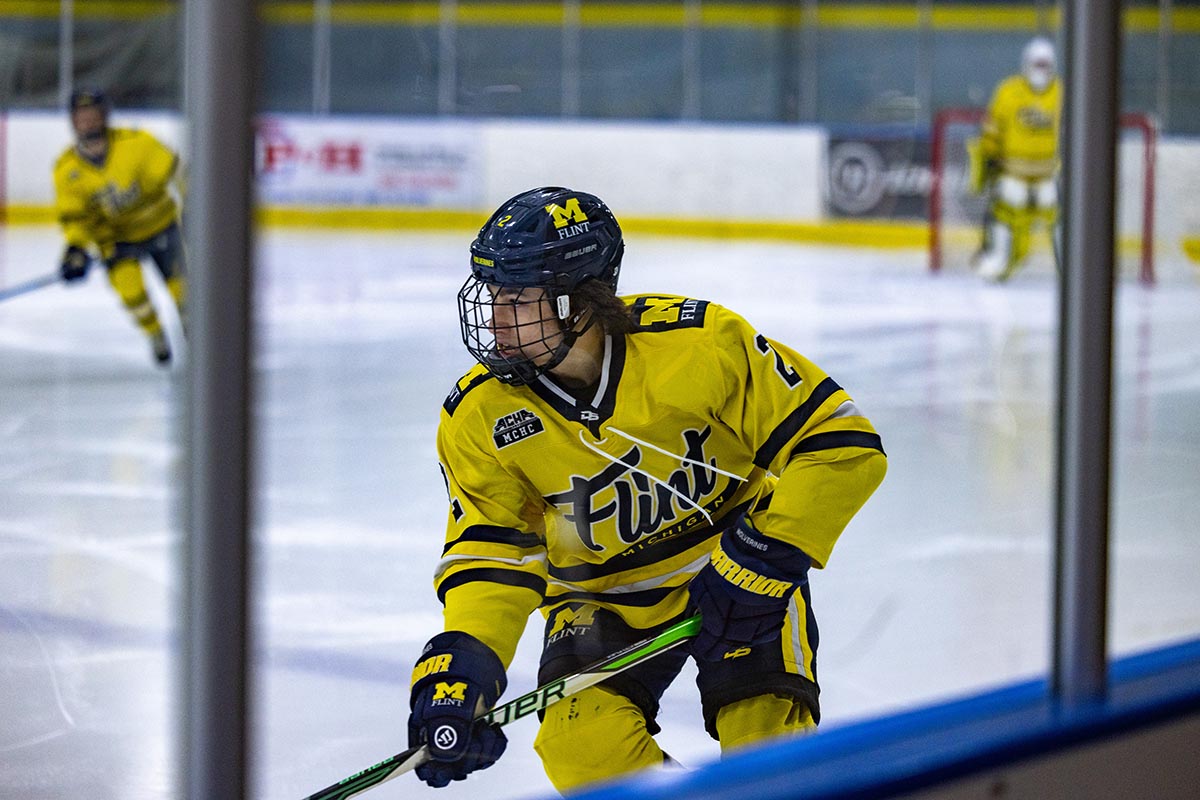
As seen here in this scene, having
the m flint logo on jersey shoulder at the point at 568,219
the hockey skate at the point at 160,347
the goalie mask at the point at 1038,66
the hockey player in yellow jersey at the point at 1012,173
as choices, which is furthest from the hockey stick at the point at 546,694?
the goalie mask at the point at 1038,66

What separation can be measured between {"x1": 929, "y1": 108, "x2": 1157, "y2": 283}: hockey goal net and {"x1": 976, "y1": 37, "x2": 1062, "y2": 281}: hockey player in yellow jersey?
113 millimetres

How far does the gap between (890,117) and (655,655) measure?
412 inches

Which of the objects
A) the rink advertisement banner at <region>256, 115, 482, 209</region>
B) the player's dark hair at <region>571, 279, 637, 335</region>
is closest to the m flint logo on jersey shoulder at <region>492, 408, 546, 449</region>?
the player's dark hair at <region>571, 279, 637, 335</region>

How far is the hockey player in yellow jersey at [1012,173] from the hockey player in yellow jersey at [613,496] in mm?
6621

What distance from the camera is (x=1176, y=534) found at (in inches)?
134

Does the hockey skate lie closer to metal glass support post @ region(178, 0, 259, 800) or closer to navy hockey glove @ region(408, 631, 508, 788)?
navy hockey glove @ region(408, 631, 508, 788)

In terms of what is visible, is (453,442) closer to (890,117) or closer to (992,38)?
(890,117)

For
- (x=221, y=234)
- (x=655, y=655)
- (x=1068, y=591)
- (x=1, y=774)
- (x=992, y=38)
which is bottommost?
(x=1, y=774)

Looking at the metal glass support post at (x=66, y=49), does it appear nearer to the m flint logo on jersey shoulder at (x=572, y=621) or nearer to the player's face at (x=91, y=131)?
the player's face at (x=91, y=131)

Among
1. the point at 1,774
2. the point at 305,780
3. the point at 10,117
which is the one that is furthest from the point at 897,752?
the point at 10,117

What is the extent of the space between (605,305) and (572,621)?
1.17 ft

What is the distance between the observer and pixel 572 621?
168cm

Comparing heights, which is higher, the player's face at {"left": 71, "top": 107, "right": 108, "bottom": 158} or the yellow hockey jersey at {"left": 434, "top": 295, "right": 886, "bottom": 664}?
the player's face at {"left": 71, "top": 107, "right": 108, "bottom": 158}

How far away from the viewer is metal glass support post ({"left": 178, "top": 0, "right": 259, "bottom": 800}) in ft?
2.60
